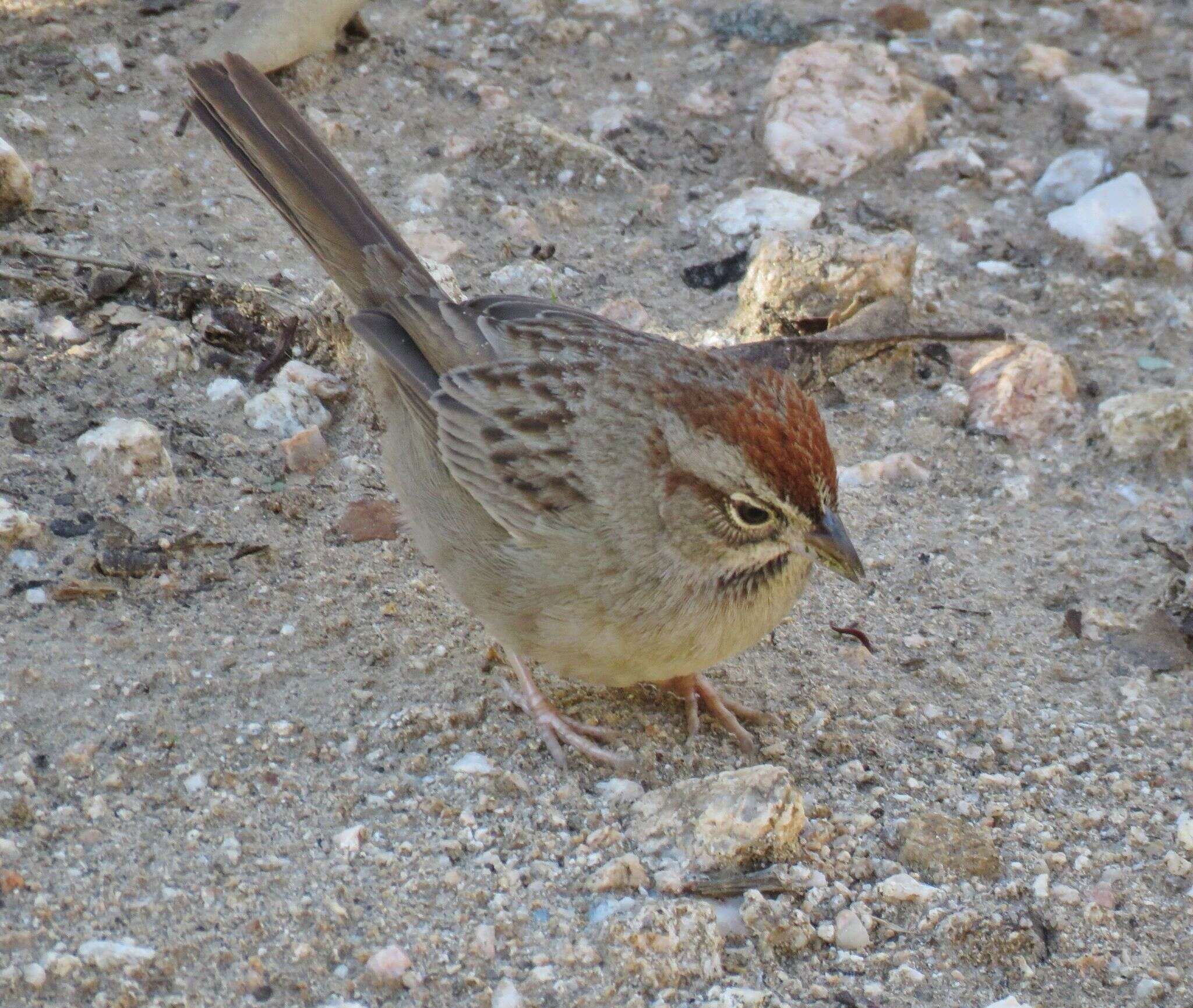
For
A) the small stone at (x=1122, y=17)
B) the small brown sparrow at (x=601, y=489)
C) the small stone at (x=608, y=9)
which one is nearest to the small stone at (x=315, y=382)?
the small brown sparrow at (x=601, y=489)

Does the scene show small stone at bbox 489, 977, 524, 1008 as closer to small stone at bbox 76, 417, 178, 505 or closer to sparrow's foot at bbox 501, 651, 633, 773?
sparrow's foot at bbox 501, 651, 633, 773

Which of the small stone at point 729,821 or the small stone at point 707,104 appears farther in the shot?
the small stone at point 707,104

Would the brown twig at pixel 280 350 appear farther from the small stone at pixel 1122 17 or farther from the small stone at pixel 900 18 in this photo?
the small stone at pixel 1122 17

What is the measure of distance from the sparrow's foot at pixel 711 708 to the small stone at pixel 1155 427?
190 centimetres

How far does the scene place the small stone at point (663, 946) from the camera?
3.26m

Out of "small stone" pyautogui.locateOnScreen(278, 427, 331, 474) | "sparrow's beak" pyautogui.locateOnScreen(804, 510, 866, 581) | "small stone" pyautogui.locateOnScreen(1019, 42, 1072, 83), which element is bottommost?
"small stone" pyautogui.locateOnScreen(1019, 42, 1072, 83)

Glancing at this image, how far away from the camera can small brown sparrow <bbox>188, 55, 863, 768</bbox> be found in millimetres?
3709

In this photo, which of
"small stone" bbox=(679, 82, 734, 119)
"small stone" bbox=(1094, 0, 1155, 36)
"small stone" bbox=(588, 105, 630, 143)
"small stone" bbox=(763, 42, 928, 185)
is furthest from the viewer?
"small stone" bbox=(1094, 0, 1155, 36)

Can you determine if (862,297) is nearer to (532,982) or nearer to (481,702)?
(481,702)

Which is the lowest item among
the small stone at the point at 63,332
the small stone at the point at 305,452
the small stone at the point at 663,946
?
the small stone at the point at 663,946

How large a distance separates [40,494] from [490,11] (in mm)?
3753

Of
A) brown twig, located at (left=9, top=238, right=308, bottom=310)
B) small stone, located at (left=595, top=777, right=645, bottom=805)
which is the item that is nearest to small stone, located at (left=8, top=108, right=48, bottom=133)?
brown twig, located at (left=9, top=238, right=308, bottom=310)

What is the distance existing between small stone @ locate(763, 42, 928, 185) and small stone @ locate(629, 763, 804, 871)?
11.4ft

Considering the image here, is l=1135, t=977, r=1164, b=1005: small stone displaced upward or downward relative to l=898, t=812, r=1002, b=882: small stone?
downward
